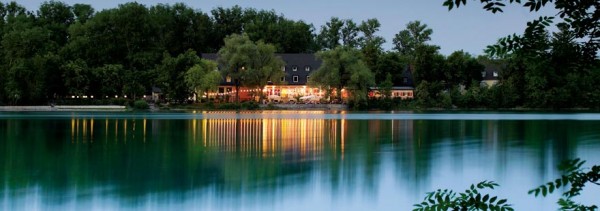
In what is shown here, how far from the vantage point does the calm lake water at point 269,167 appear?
1731 cm

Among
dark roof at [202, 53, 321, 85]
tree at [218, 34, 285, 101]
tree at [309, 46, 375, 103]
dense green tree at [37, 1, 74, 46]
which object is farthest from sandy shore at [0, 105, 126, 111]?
dense green tree at [37, 1, 74, 46]

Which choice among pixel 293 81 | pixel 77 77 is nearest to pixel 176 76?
pixel 77 77

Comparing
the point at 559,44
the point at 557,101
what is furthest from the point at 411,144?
the point at 557,101

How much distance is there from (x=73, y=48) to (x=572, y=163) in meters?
92.9

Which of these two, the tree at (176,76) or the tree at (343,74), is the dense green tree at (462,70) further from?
the tree at (176,76)

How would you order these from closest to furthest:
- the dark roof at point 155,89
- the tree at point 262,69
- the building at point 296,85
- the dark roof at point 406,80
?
1. the tree at point 262,69
2. the building at point 296,85
3. the dark roof at point 155,89
4. the dark roof at point 406,80

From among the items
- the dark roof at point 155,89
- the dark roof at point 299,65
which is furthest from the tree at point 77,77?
the dark roof at point 299,65

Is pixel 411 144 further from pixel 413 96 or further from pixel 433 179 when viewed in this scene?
pixel 413 96

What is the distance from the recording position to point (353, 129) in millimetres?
44594

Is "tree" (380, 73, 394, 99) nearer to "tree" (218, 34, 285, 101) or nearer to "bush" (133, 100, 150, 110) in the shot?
"tree" (218, 34, 285, 101)

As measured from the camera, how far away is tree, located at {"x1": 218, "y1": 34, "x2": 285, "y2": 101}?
82875mm

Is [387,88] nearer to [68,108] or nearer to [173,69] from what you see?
[173,69]

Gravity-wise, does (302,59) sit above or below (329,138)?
above

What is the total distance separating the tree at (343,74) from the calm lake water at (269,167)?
40.2 metres
